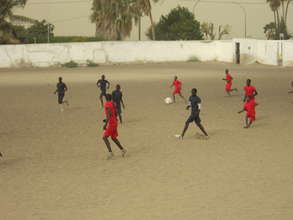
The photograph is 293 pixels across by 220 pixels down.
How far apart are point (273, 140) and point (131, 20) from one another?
6894 cm

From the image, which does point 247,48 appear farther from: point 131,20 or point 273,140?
point 273,140

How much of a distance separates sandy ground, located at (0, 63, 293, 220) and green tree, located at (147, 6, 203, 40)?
268 feet

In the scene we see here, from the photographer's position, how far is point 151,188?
11805mm

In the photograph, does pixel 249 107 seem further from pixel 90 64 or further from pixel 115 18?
pixel 115 18

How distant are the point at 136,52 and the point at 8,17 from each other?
13903 mm

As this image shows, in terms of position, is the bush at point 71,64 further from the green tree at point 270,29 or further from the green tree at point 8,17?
the green tree at point 270,29

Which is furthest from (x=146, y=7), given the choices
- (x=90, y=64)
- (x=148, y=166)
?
(x=148, y=166)

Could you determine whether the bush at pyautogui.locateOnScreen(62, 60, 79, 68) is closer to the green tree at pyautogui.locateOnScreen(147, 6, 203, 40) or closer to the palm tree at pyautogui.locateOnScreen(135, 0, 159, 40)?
the palm tree at pyautogui.locateOnScreen(135, 0, 159, 40)

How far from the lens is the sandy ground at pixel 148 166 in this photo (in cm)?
1048

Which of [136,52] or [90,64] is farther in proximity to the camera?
[136,52]

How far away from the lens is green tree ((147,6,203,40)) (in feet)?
351

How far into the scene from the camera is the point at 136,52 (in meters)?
64.1

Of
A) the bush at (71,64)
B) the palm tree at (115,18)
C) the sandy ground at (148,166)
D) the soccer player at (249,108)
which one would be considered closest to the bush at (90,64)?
the bush at (71,64)

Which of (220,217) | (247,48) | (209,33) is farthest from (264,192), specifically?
(209,33)
